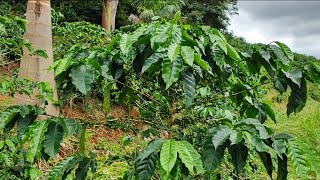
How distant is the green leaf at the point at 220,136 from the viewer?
3.36 feet

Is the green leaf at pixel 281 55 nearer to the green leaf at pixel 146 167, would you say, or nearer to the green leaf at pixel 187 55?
the green leaf at pixel 187 55

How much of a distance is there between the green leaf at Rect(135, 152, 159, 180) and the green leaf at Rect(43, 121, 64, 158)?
0.86 feet

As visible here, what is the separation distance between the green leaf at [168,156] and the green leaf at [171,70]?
0.59 ft

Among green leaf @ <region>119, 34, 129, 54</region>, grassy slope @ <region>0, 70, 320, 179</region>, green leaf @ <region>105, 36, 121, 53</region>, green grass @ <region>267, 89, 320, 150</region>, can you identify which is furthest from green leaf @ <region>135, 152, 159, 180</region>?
green grass @ <region>267, 89, 320, 150</region>

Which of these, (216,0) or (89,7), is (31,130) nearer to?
(89,7)

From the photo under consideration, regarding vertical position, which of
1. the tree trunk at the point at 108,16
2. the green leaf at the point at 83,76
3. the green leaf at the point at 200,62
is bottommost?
the green leaf at the point at 83,76

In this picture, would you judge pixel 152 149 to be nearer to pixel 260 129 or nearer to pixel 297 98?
pixel 260 129

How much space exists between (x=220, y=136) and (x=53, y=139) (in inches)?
20.3

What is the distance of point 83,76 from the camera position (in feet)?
3.99

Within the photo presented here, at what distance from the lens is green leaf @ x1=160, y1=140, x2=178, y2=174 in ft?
3.26

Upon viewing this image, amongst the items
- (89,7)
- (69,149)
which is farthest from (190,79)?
(89,7)

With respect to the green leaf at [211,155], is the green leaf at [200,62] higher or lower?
higher

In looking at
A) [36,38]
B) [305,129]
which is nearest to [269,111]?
[36,38]

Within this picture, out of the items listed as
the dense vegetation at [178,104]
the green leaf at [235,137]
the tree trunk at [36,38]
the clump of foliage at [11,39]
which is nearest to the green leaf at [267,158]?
the dense vegetation at [178,104]
